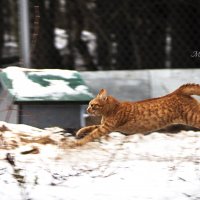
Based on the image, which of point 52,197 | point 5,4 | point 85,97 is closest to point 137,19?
point 5,4

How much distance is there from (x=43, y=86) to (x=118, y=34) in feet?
6.78

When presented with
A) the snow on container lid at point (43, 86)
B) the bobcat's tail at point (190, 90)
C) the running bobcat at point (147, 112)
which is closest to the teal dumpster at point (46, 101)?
the snow on container lid at point (43, 86)

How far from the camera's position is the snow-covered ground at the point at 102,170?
3.98 meters

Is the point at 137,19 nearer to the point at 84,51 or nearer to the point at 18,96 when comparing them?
the point at 84,51

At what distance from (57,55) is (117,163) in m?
3.08

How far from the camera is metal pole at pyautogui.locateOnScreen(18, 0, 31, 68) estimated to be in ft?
20.7

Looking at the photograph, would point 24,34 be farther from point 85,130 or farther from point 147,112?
point 147,112

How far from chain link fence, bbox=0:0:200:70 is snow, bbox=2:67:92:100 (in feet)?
4.25

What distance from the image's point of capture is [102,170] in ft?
→ 14.6

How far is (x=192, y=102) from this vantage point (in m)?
4.49

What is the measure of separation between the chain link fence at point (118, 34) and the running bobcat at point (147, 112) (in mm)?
2422

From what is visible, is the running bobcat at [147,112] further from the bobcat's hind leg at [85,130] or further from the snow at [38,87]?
the snow at [38,87]

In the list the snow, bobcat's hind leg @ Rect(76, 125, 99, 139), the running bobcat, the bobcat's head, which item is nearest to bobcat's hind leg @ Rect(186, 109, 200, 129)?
the running bobcat

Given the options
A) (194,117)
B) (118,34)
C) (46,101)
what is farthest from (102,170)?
(118,34)
